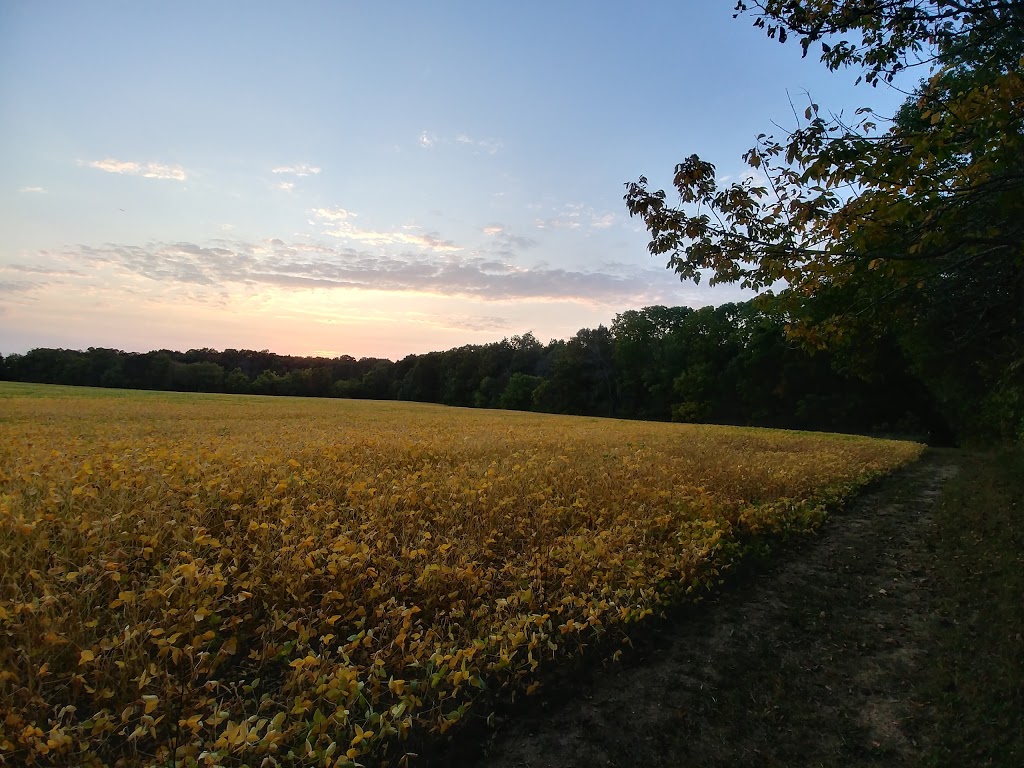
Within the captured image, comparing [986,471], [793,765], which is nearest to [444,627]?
[793,765]

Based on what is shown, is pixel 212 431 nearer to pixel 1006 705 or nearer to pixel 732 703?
pixel 732 703

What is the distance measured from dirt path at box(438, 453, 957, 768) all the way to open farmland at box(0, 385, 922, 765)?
0.31 metres

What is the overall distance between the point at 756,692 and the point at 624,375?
61.1 m

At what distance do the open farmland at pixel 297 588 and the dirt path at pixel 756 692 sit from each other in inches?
12.2

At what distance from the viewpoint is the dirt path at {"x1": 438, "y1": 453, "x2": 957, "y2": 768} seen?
10.0 feet

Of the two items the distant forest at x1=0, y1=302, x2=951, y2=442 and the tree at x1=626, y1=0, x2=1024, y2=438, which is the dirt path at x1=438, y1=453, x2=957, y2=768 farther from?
the distant forest at x1=0, y1=302, x2=951, y2=442

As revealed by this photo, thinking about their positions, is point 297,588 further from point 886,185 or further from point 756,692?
point 886,185

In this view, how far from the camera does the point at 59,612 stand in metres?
3.28

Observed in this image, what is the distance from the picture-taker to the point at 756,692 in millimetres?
3688

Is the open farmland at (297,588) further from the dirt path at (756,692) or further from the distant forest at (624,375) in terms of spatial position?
the distant forest at (624,375)

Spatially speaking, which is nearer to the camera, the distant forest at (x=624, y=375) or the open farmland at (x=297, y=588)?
the open farmland at (x=297, y=588)

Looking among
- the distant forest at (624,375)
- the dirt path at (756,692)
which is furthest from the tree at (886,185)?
the distant forest at (624,375)

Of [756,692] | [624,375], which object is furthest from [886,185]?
[624,375]

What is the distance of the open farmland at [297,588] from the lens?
9.02 ft
